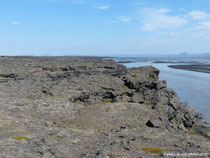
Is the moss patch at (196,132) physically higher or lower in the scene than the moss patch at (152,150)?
lower

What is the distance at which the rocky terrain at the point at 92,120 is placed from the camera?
19.1m

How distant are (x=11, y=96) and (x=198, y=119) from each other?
31.1m

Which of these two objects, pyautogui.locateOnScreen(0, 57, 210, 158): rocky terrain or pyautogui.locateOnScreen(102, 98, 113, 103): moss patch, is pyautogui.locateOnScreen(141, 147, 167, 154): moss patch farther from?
pyautogui.locateOnScreen(102, 98, 113, 103): moss patch

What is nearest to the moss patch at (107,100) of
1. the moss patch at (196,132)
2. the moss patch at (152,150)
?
the moss patch at (196,132)

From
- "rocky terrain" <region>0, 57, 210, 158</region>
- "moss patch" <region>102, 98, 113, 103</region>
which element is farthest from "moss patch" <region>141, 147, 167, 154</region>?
"moss patch" <region>102, 98, 113, 103</region>

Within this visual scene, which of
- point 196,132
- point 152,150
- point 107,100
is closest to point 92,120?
point 152,150

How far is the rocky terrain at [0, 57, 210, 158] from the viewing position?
753 inches

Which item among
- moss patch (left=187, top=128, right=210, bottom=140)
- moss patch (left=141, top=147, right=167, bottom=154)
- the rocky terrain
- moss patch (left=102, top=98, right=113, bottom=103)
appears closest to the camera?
the rocky terrain

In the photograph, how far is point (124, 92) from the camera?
45062 mm

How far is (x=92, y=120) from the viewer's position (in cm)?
2992

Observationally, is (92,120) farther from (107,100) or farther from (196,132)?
(196,132)

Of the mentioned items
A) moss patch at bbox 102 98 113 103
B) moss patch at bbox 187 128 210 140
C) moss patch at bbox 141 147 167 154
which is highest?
moss patch at bbox 102 98 113 103

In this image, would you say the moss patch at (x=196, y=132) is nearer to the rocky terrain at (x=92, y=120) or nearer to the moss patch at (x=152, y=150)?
the rocky terrain at (x=92, y=120)

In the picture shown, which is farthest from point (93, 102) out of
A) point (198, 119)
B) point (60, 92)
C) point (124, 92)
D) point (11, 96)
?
point (198, 119)
